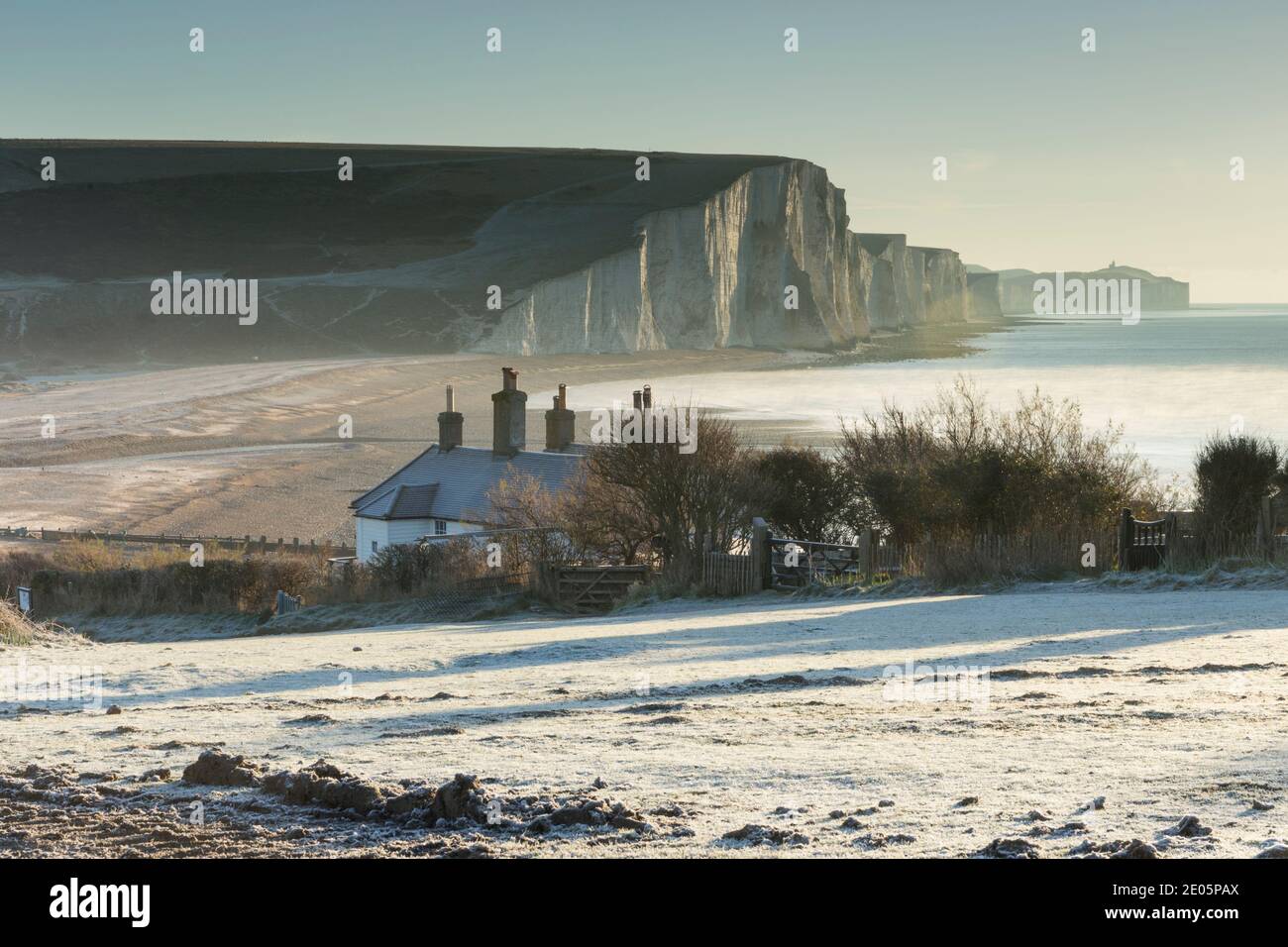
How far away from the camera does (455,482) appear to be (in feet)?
138

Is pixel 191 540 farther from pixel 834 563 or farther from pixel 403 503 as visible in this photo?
pixel 834 563

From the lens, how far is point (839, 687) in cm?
1212

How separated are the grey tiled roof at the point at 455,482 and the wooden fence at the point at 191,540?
169 cm

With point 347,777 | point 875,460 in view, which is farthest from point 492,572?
point 347,777

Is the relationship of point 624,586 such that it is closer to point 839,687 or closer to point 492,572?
point 492,572

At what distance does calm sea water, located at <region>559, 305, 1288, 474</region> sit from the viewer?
76.7 metres

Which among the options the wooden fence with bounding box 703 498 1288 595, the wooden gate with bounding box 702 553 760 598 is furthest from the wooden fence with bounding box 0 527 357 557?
the wooden fence with bounding box 703 498 1288 595

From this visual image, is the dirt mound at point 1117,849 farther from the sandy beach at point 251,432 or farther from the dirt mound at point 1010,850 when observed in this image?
the sandy beach at point 251,432

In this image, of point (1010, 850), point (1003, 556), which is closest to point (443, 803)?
point (1010, 850)

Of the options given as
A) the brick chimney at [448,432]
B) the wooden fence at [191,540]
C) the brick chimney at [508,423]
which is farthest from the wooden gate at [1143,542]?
the brick chimney at [448,432]

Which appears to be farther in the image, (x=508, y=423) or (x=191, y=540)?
(x=191, y=540)

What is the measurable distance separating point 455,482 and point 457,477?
266 millimetres

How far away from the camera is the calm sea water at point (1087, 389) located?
76.7 m

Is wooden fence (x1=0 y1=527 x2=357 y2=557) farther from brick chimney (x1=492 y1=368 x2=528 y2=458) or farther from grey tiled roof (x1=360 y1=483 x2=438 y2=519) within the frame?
brick chimney (x1=492 y1=368 x2=528 y2=458)
